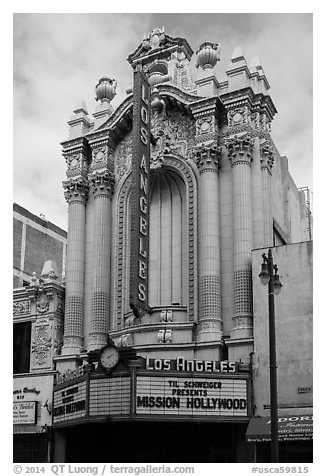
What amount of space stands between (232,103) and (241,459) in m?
14.5

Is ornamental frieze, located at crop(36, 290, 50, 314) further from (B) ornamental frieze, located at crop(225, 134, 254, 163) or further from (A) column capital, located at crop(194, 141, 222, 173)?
(B) ornamental frieze, located at crop(225, 134, 254, 163)

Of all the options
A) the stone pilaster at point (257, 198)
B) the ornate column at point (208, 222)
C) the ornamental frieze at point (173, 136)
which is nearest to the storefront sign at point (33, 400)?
the ornate column at point (208, 222)

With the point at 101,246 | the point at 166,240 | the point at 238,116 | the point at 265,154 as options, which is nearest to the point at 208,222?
the point at 166,240

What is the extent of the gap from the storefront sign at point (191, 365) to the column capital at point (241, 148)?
8.59 meters

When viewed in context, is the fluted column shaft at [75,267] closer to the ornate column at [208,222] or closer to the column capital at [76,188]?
the column capital at [76,188]

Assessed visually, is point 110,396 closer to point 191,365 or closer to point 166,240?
point 191,365

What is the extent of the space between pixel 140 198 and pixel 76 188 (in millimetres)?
5957

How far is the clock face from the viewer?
1014 inches

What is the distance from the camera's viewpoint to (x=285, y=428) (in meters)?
24.2

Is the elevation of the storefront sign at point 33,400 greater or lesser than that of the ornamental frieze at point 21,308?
lesser

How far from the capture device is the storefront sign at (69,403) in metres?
26.6

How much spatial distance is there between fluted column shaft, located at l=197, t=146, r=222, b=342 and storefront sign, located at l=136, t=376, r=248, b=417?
2515 millimetres

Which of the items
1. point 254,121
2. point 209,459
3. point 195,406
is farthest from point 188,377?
point 254,121
